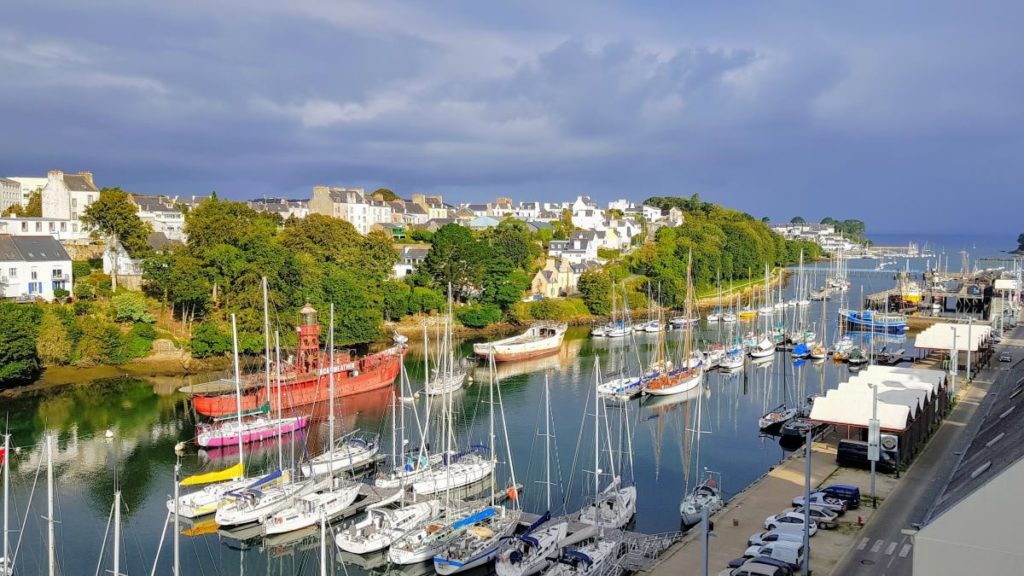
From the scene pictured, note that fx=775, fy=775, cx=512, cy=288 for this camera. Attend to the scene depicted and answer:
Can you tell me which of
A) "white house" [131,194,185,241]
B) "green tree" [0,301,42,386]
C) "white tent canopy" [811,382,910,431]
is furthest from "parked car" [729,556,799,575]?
"white house" [131,194,185,241]

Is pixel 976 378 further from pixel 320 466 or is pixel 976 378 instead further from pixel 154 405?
pixel 154 405

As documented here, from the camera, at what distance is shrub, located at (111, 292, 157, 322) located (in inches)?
2153

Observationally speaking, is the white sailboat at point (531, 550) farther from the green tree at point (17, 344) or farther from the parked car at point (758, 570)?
the green tree at point (17, 344)

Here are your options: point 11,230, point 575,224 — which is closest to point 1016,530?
point 11,230

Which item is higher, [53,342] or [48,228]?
[48,228]

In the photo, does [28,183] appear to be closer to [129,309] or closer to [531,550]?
[129,309]

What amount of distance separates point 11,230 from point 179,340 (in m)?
23.1

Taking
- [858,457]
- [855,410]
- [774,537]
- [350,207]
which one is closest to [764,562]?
[774,537]

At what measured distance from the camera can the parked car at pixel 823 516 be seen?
2284 centimetres

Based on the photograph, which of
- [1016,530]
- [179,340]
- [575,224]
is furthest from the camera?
[575,224]

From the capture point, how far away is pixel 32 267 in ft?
185

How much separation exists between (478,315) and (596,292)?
52.5 feet

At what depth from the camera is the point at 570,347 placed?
68.2 m

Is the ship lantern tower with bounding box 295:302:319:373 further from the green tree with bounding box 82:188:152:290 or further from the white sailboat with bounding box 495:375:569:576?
the white sailboat with bounding box 495:375:569:576
